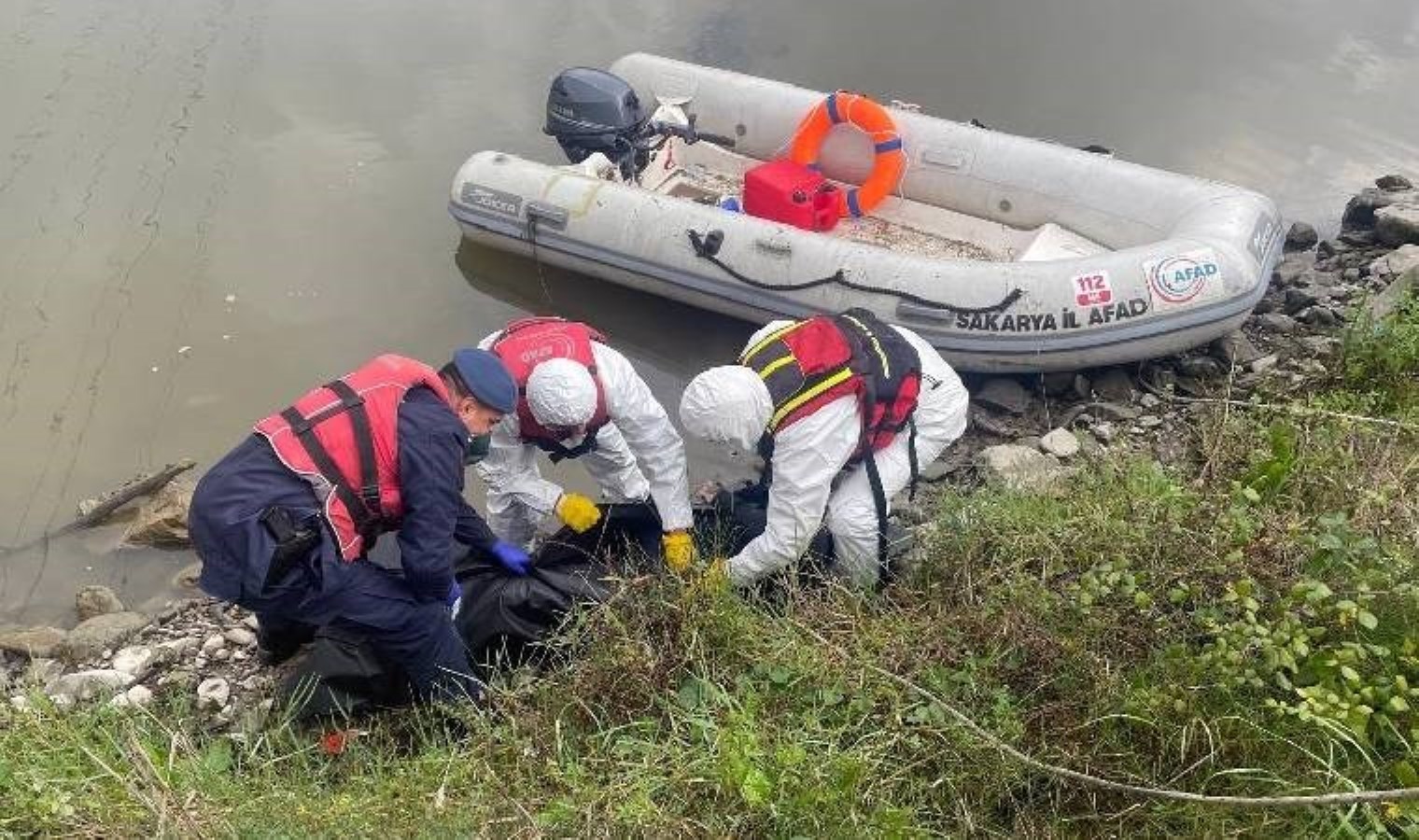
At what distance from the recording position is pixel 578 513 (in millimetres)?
3414

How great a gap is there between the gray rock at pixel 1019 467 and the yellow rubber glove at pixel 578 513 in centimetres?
140

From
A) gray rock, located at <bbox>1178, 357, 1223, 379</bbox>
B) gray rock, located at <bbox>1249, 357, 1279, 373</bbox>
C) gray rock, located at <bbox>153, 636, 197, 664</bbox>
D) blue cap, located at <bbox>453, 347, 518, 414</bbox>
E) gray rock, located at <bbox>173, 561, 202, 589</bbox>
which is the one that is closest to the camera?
blue cap, located at <bbox>453, 347, 518, 414</bbox>

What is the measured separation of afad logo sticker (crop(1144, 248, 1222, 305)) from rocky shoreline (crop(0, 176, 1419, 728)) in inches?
15.3

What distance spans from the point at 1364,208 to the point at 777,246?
361 centimetres

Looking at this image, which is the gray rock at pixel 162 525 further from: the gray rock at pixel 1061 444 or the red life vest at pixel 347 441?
the gray rock at pixel 1061 444

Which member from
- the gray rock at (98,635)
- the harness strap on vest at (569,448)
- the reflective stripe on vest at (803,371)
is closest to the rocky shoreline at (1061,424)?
the gray rock at (98,635)

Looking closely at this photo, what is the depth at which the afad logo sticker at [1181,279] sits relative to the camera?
4406mm

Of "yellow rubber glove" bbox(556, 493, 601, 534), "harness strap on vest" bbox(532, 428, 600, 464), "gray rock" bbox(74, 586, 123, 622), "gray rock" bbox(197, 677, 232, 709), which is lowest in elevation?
"gray rock" bbox(74, 586, 123, 622)

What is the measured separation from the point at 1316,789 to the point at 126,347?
5193mm

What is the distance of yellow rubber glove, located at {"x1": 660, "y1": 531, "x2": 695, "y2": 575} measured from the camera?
321 cm

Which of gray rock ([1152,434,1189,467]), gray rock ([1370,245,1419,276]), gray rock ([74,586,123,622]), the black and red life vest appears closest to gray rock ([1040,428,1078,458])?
gray rock ([1152,434,1189,467])

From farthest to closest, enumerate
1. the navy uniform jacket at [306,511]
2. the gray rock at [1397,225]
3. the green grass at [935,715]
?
the gray rock at [1397,225]
the navy uniform jacket at [306,511]
the green grass at [935,715]

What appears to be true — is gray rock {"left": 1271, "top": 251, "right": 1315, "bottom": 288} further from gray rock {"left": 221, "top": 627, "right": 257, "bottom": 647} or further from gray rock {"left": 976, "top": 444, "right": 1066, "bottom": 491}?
gray rock {"left": 221, "top": 627, "right": 257, "bottom": 647}

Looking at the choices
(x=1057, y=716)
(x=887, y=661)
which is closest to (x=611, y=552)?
(x=887, y=661)
